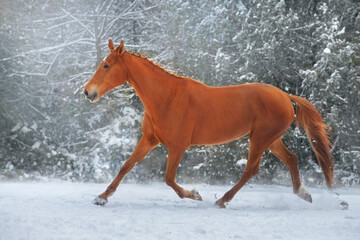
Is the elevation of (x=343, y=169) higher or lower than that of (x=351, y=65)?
lower

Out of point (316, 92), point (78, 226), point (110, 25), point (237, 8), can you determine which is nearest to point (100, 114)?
point (110, 25)

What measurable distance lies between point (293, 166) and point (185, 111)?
1.71 metres

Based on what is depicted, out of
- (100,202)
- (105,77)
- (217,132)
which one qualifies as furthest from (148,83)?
(100,202)

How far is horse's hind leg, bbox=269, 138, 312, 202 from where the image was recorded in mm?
5199

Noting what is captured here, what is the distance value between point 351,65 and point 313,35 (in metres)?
1.14

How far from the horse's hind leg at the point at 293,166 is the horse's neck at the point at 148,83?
1646 millimetres

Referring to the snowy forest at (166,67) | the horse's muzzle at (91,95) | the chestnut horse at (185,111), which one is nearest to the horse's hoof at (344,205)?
the chestnut horse at (185,111)

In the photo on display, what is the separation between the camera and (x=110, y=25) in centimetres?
968

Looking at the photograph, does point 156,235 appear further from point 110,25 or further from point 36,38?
point 36,38

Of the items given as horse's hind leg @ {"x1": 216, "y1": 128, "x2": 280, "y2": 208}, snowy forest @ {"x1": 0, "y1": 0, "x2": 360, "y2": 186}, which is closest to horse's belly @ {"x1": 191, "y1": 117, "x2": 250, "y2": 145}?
horse's hind leg @ {"x1": 216, "y1": 128, "x2": 280, "y2": 208}

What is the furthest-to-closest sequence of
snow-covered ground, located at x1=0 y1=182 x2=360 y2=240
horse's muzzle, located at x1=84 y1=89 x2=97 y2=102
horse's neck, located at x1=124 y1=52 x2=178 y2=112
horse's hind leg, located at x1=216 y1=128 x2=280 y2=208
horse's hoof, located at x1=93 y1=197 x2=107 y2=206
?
horse's hind leg, located at x1=216 y1=128 x2=280 y2=208 → horse's neck, located at x1=124 y1=52 x2=178 y2=112 → horse's muzzle, located at x1=84 y1=89 x2=97 y2=102 → horse's hoof, located at x1=93 y1=197 x2=107 y2=206 → snow-covered ground, located at x1=0 y1=182 x2=360 y2=240

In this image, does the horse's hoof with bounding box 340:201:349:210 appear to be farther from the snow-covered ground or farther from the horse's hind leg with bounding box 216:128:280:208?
the horse's hind leg with bounding box 216:128:280:208

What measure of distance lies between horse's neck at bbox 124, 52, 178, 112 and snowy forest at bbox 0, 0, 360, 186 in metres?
4.65

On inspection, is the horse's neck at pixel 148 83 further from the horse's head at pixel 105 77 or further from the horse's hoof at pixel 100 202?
the horse's hoof at pixel 100 202
